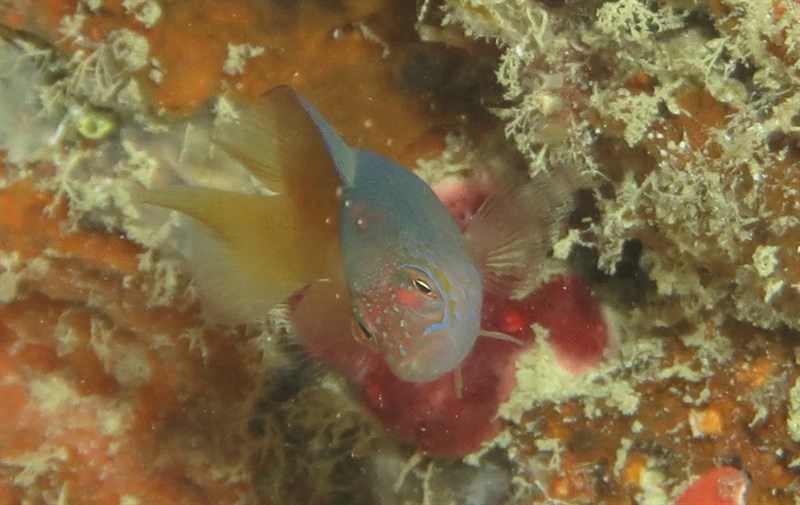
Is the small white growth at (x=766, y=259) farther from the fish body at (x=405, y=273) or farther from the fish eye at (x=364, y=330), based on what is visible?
the fish eye at (x=364, y=330)

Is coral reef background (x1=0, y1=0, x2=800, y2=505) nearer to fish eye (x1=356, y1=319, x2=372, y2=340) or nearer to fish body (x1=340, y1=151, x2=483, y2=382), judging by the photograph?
fish body (x1=340, y1=151, x2=483, y2=382)

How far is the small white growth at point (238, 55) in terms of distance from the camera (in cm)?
292

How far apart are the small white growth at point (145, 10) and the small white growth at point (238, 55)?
0.32 m

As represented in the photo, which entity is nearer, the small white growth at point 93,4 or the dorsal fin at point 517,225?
the dorsal fin at point 517,225

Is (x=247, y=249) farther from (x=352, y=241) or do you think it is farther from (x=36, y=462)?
(x=36, y=462)

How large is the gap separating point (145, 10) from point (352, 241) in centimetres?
153

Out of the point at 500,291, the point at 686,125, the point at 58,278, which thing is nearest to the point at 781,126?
the point at 686,125

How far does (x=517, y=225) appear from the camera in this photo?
2.50 m

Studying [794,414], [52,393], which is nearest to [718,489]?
[794,414]

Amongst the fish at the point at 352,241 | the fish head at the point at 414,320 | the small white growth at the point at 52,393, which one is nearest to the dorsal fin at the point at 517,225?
the fish at the point at 352,241

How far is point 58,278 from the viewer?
11.0 ft

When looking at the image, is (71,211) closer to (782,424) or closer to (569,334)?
(569,334)

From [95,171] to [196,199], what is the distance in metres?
1.26

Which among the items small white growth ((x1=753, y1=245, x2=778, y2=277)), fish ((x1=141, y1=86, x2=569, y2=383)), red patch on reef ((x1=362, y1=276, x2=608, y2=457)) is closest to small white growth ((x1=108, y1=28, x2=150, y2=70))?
fish ((x1=141, y1=86, x2=569, y2=383))
